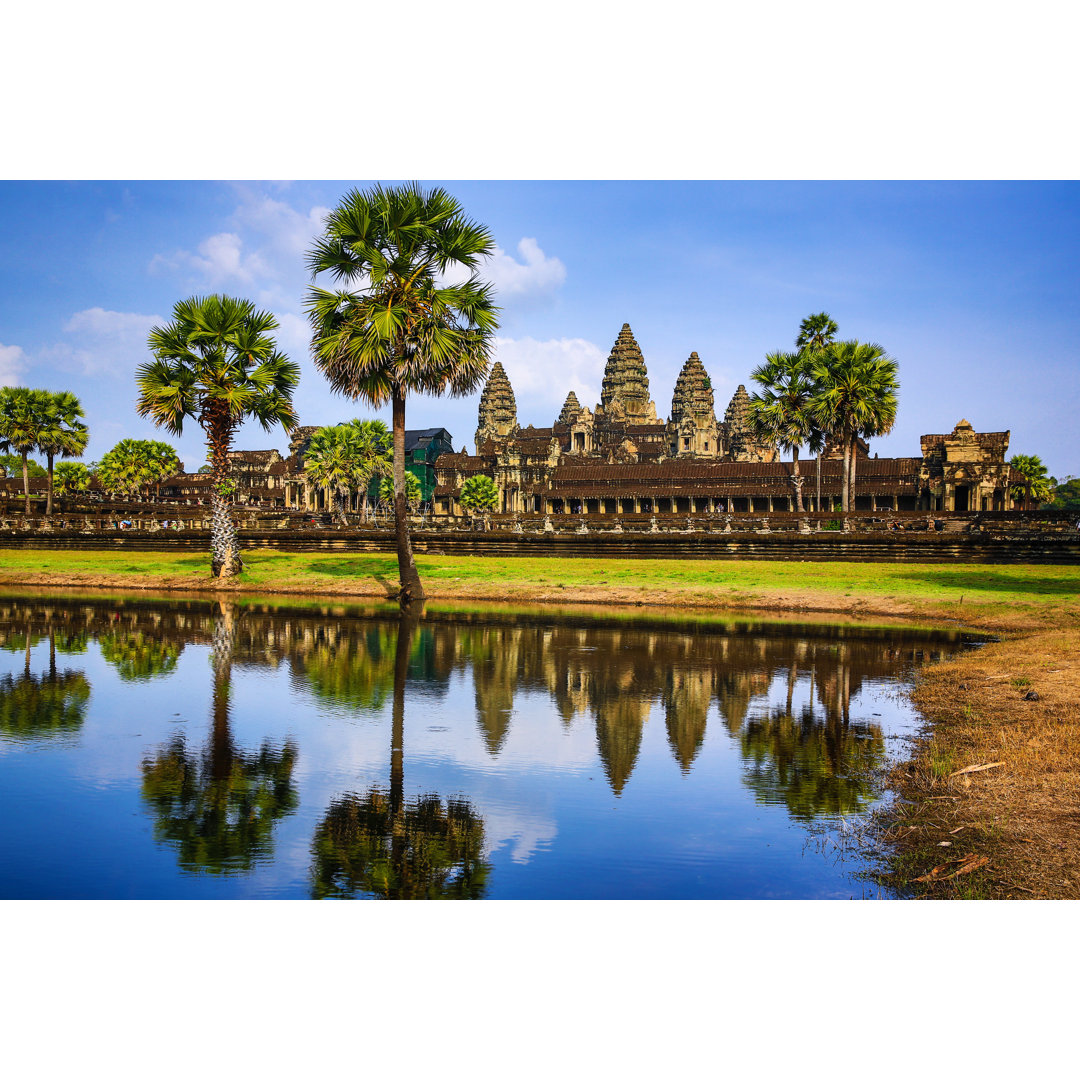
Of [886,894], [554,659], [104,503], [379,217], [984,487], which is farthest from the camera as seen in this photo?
[104,503]

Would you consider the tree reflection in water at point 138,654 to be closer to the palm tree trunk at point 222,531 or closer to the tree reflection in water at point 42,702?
the tree reflection in water at point 42,702

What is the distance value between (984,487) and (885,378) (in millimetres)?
14195

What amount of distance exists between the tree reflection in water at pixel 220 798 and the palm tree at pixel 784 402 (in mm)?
45294

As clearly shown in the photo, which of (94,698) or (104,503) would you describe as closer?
(94,698)

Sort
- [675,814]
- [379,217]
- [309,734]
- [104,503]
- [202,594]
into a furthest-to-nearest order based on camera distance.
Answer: [104,503], [202,594], [379,217], [309,734], [675,814]

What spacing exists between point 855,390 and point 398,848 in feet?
Answer: 148

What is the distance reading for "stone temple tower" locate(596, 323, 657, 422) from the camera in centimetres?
13925

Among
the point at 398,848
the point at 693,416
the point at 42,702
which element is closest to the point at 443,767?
the point at 398,848

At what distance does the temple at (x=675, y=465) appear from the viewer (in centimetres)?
5706

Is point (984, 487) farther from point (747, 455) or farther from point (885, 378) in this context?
point (747, 455)

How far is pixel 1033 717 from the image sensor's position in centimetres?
923

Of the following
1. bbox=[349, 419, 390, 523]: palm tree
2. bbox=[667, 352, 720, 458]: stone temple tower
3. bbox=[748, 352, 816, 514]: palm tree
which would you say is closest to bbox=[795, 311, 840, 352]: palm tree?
bbox=[748, 352, 816, 514]: palm tree

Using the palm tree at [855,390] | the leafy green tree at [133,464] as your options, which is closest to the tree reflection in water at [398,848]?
the palm tree at [855,390]

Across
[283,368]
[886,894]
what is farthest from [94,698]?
[283,368]
